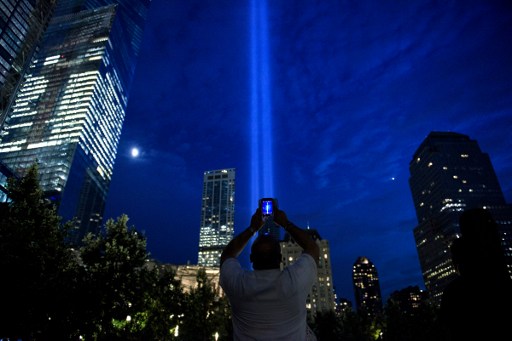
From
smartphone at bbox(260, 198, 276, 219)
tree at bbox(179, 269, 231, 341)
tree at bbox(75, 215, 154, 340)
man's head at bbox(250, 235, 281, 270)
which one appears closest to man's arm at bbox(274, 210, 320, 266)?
smartphone at bbox(260, 198, 276, 219)

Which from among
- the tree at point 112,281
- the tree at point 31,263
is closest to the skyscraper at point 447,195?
the tree at point 112,281

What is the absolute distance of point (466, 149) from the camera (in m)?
184

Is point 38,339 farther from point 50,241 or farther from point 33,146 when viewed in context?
point 33,146

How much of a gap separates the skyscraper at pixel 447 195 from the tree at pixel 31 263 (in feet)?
608

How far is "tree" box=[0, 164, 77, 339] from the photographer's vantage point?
1377cm

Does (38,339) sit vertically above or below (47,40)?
below

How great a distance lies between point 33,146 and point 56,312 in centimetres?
14139

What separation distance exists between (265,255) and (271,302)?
419 millimetres

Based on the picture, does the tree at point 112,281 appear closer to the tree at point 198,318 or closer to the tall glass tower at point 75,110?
the tree at point 198,318

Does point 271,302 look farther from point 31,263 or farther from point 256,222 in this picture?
point 31,263

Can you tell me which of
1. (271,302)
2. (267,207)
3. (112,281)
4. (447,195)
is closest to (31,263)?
(112,281)

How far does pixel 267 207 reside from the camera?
364cm

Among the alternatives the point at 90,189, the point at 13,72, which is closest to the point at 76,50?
the point at 90,189

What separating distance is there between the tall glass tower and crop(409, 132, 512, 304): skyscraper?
7249 inches
